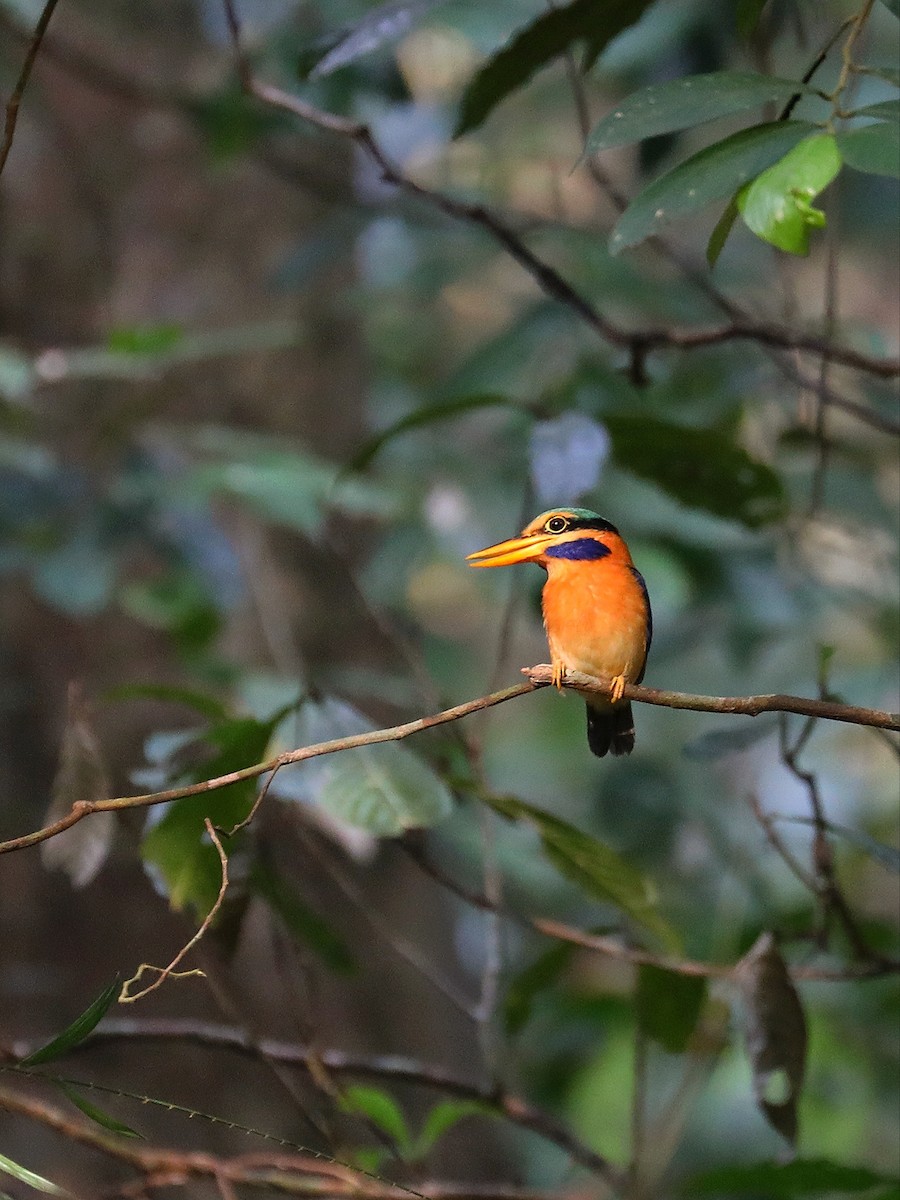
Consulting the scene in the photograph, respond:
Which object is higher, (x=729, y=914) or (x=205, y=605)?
(x=205, y=605)

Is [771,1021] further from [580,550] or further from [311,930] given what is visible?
[311,930]

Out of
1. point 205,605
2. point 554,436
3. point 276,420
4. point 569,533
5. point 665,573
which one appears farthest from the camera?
point 276,420

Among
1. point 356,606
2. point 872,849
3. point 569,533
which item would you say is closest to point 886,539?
point 356,606

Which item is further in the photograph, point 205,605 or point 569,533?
point 205,605

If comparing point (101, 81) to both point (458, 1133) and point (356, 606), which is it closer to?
point (356, 606)

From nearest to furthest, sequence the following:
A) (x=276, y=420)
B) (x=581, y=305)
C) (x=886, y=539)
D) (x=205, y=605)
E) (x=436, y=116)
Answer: (x=581, y=305)
(x=205, y=605)
(x=886, y=539)
(x=276, y=420)
(x=436, y=116)

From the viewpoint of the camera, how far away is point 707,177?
1240mm

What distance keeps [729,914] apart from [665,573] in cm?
119

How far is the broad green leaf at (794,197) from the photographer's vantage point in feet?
3.73

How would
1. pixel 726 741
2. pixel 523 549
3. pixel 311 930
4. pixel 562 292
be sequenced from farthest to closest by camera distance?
pixel 311 930
pixel 562 292
pixel 726 741
pixel 523 549

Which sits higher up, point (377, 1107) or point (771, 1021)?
point (771, 1021)

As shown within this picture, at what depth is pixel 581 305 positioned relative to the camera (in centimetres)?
221

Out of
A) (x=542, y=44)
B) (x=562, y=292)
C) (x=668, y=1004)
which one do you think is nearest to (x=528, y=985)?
(x=668, y=1004)

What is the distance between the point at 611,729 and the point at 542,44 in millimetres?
975
